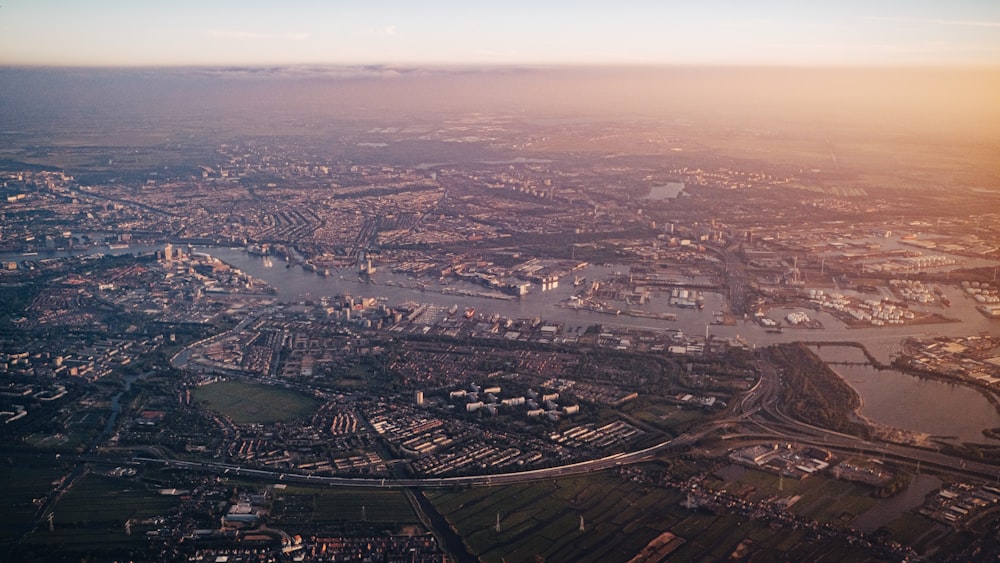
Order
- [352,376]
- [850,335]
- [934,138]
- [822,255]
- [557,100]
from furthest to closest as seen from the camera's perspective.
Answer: [557,100] < [934,138] < [822,255] < [850,335] < [352,376]

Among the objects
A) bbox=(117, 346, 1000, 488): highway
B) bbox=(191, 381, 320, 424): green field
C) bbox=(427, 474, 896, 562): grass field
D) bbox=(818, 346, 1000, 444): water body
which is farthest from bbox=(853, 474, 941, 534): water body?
bbox=(191, 381, 320, 424): green field

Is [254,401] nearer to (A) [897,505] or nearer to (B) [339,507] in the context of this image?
(B) [339,507]

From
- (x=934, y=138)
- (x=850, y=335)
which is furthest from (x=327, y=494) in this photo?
(x=934, y=138)

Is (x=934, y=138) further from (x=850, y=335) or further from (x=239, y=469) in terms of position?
(x=239, y=469)

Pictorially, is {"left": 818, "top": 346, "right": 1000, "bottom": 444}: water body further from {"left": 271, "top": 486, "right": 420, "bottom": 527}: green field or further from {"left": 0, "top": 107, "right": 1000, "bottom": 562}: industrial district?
{"left": 271, "top": 486, "right": 420, "bottom": 527}: green field

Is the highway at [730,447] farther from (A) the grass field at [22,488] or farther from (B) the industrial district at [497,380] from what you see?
(A) the grass field at [22,488]

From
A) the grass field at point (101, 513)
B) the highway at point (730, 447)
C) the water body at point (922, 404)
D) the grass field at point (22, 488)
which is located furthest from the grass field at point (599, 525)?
the grass field at point (22, 488)

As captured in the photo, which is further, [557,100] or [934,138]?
[557,100]
